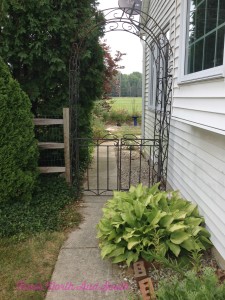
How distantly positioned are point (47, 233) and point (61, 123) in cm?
180

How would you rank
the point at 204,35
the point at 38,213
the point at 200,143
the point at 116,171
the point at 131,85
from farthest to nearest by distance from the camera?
the point at 131,85 → the point at 116,171 → the point at 38,213 → the point at 200,143 → the point at 204,35

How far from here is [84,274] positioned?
8.95 ft

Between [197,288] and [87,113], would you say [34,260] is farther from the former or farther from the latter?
[87,113]

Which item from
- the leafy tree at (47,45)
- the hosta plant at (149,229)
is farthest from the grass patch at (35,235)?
the leafy tree at (47,45)

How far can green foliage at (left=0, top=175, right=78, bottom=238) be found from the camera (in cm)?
344

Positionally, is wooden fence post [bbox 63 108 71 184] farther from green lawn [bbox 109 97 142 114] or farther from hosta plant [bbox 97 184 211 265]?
green lawn [bbox 109 97 142 114]

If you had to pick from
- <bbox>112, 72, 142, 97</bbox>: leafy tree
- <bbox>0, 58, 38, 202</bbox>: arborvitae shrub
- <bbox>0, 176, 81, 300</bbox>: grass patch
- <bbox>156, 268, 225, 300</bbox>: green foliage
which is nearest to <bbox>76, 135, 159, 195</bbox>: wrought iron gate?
<bbox>0, 176, 81, 300</bbox>: grass patch

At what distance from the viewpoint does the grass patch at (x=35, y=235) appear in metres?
2.68

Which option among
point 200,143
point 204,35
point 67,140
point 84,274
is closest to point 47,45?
point 67,140

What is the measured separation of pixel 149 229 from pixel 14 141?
2.01 meters

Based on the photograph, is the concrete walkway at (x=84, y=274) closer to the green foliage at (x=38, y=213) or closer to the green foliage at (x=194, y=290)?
the green foliage at (x=38, y=213)

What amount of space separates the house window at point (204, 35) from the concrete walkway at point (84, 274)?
2.17 metres

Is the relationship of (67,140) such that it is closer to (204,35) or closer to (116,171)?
(116,171)

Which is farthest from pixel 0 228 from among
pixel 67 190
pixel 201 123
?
pixel 201 123
